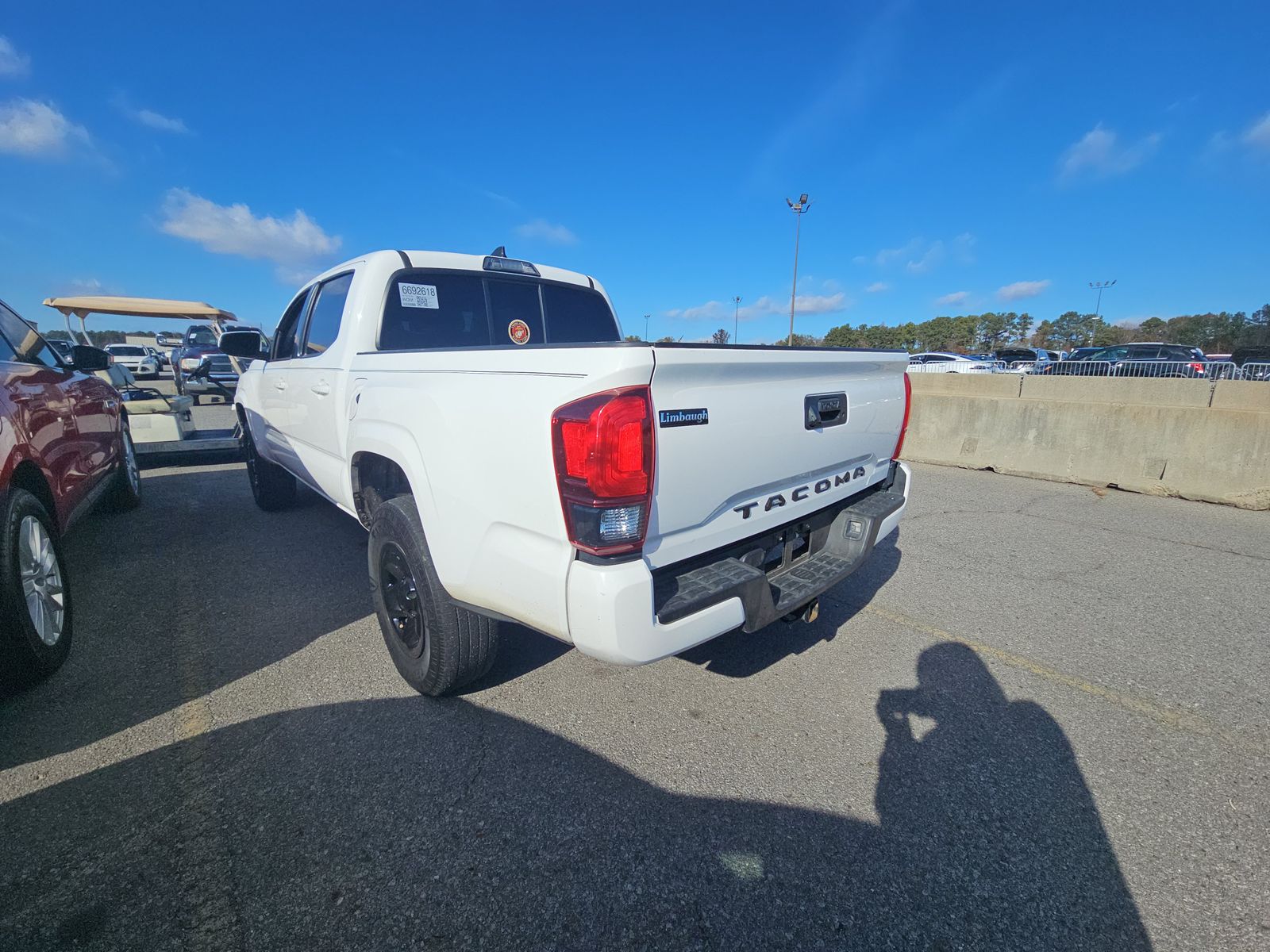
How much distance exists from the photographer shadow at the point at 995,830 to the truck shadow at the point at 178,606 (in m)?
2.95

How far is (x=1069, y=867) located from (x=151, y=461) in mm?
8794

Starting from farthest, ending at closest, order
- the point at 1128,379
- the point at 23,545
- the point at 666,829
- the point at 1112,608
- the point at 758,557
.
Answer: the point at 1128,379
the point at 1112,608
the point at 23,545
the point at 758,557
the point at 666,829

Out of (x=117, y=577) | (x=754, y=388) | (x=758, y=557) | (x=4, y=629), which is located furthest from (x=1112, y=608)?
(x=117, y=577)

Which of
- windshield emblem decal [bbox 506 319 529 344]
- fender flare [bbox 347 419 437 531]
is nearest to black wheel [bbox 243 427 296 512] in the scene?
windshield emblem decal [bbox 506 319 529 344]

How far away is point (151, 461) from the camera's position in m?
6.84

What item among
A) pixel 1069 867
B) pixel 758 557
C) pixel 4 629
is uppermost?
pixel 758 557

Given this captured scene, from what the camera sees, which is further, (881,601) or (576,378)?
(881,601)

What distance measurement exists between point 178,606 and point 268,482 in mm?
2230

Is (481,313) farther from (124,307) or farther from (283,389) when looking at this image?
(124,307)

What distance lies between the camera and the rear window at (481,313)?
332 centimetres

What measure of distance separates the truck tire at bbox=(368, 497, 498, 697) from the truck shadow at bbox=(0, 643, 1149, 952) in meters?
0.27

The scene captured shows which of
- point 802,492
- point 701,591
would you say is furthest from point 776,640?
point 701,591

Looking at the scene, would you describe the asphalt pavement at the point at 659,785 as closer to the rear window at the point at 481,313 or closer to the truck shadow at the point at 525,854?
the truck shadow at the point at 525,854

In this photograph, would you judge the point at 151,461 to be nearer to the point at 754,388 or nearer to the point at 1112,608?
the point at 754,388
